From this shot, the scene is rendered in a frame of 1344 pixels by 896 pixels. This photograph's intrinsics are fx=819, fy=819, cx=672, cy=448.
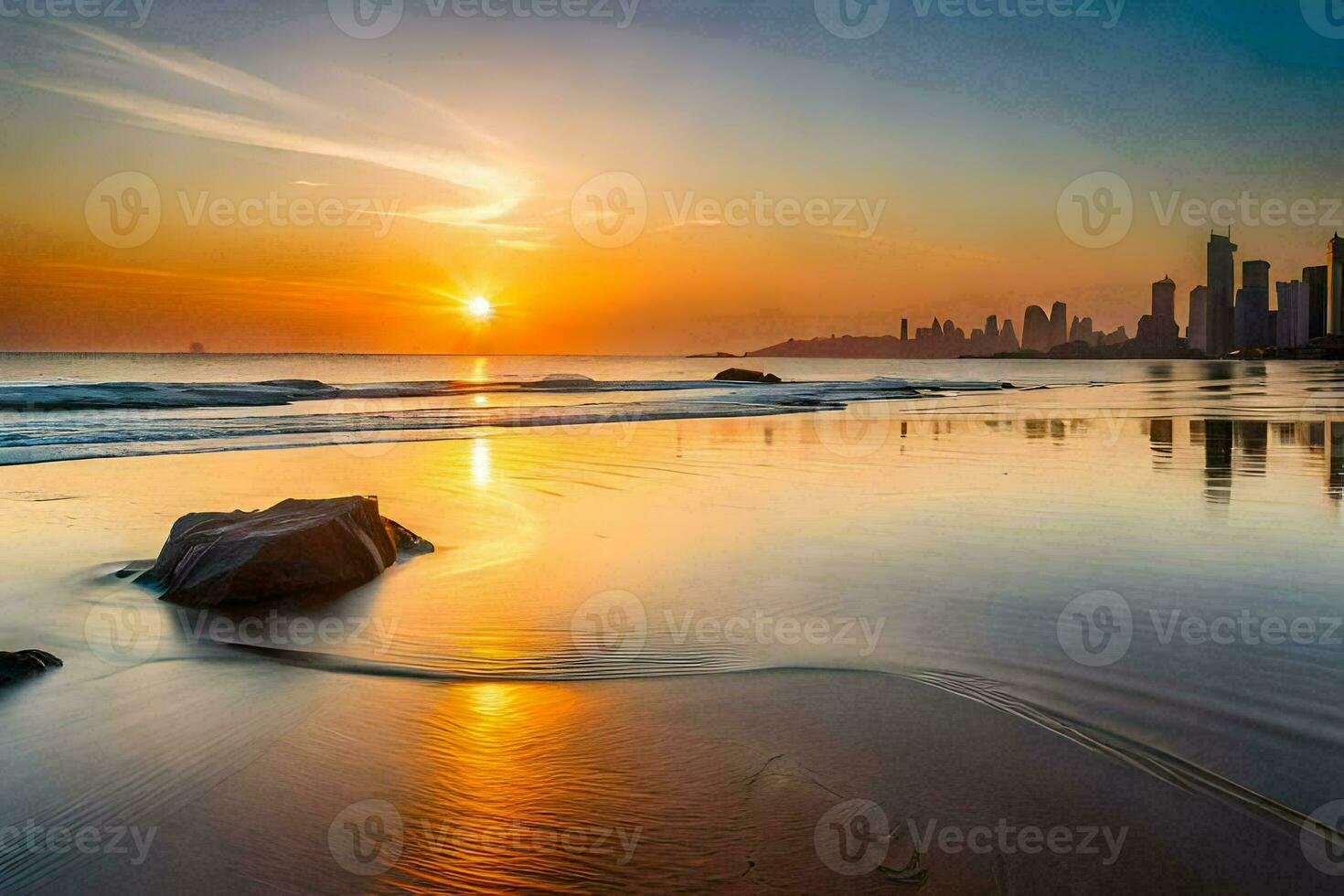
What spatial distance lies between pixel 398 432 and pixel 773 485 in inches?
554

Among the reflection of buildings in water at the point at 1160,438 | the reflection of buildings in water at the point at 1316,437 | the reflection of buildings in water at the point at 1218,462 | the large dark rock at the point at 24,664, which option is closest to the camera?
the large dark rock at the point at 24,664

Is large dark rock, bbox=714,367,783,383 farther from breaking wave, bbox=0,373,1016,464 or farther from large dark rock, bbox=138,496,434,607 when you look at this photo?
large dark rock, bbox=138,496,434,607

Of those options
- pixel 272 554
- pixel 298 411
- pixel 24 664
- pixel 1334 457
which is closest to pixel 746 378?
pixel 298 411

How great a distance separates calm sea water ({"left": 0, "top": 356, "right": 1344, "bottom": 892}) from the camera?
3.41m

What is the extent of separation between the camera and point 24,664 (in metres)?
4.79

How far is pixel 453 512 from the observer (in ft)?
33.3

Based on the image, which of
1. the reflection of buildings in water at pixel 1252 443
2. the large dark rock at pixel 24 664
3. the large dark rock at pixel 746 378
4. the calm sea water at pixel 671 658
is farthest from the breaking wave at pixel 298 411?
the reflection of buildings in water at pixel 1252 443

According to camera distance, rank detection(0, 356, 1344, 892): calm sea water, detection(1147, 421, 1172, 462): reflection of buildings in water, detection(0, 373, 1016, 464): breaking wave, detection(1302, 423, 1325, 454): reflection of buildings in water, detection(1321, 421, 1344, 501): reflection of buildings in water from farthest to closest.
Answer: detection(0, 373, 1016, 464): breaking wave < detection(1302, 423, 1325, 454): reflection of buildings in water < detection(1147, 421, 1172, 462): reflection of buildings in water < detection(1321, 421, 1344, 501): reflection of buildings in water < detection(0, 356, 1344, 892): calm sea water

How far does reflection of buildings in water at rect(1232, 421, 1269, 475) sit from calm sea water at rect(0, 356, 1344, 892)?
5.80ft

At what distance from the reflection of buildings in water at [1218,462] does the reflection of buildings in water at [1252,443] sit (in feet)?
0.55

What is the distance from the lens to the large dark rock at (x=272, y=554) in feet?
20.9

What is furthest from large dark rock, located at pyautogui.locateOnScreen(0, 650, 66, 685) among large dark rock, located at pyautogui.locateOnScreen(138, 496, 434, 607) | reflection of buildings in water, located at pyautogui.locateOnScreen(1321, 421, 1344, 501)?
reflection of buildings in water, located at pyautogui.locateOnScreen(1321, 421, 1344, 501)

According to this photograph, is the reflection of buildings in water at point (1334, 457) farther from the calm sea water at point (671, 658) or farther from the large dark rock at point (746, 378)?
the large dark rock at point (746, 378)

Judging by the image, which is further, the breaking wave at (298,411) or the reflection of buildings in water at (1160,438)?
the breaking wave at (298,411)
